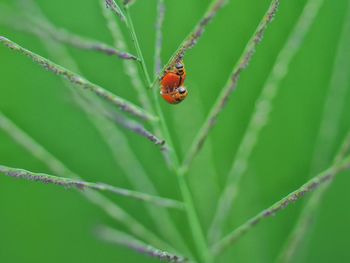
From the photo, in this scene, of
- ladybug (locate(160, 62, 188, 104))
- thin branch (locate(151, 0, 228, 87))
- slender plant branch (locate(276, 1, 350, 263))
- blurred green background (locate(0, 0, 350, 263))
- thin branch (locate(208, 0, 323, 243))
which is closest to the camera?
thin branch (locate(151, 0, 228, 87))

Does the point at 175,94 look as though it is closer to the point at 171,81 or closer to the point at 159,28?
the point at 171,81

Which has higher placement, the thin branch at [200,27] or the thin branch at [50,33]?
the thin branch at [200,27]

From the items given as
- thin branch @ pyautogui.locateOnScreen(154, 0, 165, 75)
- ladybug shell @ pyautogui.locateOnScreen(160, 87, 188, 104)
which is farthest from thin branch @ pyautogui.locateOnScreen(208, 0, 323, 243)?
thin branch @ pyautogui.locateOnScreen(154, 0, 165, 75)

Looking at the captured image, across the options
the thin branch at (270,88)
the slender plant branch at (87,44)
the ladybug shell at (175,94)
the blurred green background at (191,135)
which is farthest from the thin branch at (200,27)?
the blurred green background at (191,135)

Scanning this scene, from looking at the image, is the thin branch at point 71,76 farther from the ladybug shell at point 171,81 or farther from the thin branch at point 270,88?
the thin branch at point 270,88

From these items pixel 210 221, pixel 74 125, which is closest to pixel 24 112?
pixel 74 125

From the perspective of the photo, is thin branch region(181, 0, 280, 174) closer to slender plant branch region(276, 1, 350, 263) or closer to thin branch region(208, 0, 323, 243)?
thin branch region(208, 0, 323, 243)

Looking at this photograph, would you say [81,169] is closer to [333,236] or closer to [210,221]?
[210,221]
